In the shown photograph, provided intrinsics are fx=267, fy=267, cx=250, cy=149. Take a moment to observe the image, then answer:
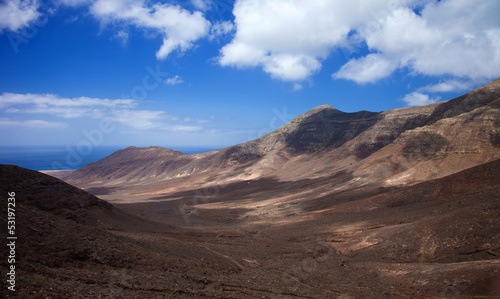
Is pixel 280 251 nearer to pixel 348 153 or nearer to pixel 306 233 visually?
pixel 306 233

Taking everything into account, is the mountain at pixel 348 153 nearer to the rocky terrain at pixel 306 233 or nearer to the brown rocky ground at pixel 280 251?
the rocky terrain at pixel 306 233

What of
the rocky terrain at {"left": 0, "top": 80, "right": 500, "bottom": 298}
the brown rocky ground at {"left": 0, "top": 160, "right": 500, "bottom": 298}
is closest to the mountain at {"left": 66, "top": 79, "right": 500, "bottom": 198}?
the rocky terrain at {"left": 0, "top": 80, "right": 500, "bottom": 298}

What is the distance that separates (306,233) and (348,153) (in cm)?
4840

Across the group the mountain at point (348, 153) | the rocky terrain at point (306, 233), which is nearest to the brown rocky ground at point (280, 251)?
the rocky terrain at point (306, 233)

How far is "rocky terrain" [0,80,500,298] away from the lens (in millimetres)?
11205

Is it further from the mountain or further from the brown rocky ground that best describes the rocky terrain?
the mountain

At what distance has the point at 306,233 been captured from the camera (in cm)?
2677

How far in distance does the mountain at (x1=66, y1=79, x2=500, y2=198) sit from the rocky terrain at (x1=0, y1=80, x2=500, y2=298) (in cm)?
40

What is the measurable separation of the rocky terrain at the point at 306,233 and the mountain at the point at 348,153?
0.40 meters

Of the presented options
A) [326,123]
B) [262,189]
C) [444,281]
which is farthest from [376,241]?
[326,123]

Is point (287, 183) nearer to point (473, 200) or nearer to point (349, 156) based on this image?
point (349, 156)

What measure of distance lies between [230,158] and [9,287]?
88.4m

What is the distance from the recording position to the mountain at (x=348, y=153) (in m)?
43.3

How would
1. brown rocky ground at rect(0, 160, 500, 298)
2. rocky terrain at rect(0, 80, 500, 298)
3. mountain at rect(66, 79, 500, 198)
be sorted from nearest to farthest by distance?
brown rocky ground at rect(0, 160, 500, 298)
rocky terrain at rect(0, 80, 500, 298)
mountain at rect(66, 79, 500, 198)
